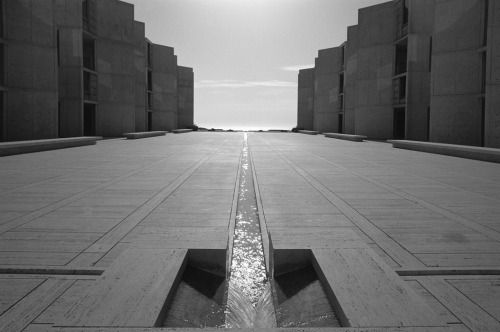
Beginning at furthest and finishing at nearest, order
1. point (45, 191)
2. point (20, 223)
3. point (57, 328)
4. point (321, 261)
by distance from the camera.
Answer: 1. point (45, 191)
2. point (20, 223)
3. point (321, 261)
4. point (57, 328)

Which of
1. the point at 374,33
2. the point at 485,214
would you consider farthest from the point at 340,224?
the point at 374,33

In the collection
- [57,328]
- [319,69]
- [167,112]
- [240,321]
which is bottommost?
[240,321]

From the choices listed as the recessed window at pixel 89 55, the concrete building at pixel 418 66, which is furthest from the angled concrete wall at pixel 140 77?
the concrete building at pixel 418 66

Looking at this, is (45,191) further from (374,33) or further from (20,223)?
(374,33)

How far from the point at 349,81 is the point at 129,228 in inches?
1632

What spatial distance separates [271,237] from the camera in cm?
539

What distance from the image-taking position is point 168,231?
596 centimetres

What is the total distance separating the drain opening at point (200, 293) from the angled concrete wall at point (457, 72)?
23563 millimetres

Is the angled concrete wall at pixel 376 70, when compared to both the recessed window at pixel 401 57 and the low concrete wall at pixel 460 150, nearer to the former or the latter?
the recessed window at pixel 401 57

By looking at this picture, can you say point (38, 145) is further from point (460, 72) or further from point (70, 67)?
point (460, 72)

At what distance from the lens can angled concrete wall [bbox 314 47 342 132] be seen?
5338 centimetres

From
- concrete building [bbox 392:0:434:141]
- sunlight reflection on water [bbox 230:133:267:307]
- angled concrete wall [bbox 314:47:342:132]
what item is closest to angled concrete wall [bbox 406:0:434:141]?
concrete building [bbox 392:0:434:141]

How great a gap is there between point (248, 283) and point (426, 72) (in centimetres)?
3189

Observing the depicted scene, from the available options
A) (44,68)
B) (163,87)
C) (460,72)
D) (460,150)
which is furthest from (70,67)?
(460,150)
